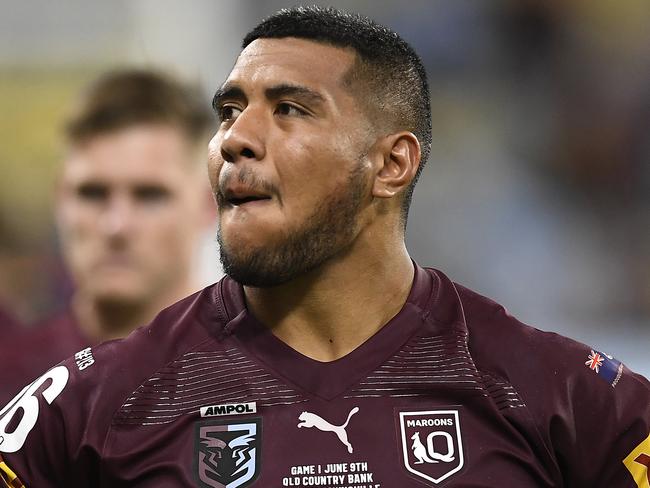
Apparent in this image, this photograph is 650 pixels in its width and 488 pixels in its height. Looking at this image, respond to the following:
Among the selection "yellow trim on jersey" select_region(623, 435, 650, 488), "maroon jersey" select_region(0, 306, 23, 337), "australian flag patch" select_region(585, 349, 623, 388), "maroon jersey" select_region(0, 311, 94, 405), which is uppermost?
"maroon jersey" select_region(0, 306, 23, 337)

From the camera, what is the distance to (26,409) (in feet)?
7.47

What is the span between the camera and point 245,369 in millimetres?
2316

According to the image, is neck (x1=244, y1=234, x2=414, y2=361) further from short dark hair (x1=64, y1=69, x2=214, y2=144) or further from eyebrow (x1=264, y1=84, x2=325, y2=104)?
short dark hair (x1=64, y1=69, x2=214, y2=144)

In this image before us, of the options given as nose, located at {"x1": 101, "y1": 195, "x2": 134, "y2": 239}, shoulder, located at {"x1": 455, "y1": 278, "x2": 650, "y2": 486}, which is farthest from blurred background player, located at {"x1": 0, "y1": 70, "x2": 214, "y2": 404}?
shoulder, located at {"x1": 455, "y1": 278, "x2": 650, "y2": 486}

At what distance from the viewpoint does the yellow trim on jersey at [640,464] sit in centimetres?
226

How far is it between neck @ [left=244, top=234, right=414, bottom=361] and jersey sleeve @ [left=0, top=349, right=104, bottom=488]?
0.42m

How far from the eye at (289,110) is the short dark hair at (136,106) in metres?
2.33

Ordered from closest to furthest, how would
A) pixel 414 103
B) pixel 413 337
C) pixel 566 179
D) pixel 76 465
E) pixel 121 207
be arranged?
pixel 76 465 < pixel 413 337 < pixel 414 103 < pixel 121 207 < pixel 566 179

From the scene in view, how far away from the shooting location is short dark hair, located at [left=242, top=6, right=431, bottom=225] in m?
2.41

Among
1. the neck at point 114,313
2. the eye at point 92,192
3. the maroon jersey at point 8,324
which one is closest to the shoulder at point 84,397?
the neck at point 114,313

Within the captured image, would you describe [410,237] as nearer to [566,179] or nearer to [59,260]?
[566,179]

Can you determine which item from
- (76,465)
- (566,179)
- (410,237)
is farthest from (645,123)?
(76,465)

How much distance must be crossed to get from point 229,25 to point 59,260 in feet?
4.10

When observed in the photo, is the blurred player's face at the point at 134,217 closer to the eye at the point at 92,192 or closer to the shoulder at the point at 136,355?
the eye at the point at 92,192
